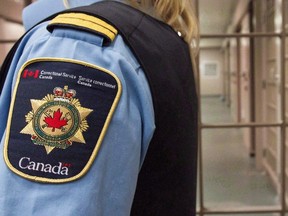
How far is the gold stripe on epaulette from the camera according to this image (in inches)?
13.4

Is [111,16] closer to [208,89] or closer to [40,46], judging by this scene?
[40,46]

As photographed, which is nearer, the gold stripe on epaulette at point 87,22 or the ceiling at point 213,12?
the gold stripe on epaulette at point 87,22

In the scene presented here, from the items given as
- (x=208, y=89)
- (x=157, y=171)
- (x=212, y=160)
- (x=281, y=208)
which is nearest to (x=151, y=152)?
(x=157, y=171)

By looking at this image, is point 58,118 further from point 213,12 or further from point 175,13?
point 213,12

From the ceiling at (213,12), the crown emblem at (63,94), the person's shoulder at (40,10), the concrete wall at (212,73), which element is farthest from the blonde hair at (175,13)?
the concrete wall at (212,73)

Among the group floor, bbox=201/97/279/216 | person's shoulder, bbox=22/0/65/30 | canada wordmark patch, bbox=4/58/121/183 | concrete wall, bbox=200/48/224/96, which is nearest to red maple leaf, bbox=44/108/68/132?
canada wordmark patch, bbox=4/58/121/183

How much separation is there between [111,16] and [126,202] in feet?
0.60

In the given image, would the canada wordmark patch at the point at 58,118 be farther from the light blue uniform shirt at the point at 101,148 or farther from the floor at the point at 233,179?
the floor at the point at 233,179

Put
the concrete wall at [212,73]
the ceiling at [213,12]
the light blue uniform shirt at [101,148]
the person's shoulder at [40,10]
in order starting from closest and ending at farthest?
the light blue uniform shirt at [101,148] < the person's shoulder at [40,10] < the ceiling at [213,12] < the concrete wall at [212,73]

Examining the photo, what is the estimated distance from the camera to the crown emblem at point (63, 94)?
0.31m

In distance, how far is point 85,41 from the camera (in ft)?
1.11

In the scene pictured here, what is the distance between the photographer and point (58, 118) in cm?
31

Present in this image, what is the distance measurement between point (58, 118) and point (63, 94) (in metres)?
0.02

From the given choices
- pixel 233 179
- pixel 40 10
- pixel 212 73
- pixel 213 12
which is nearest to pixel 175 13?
pixel 40 10
